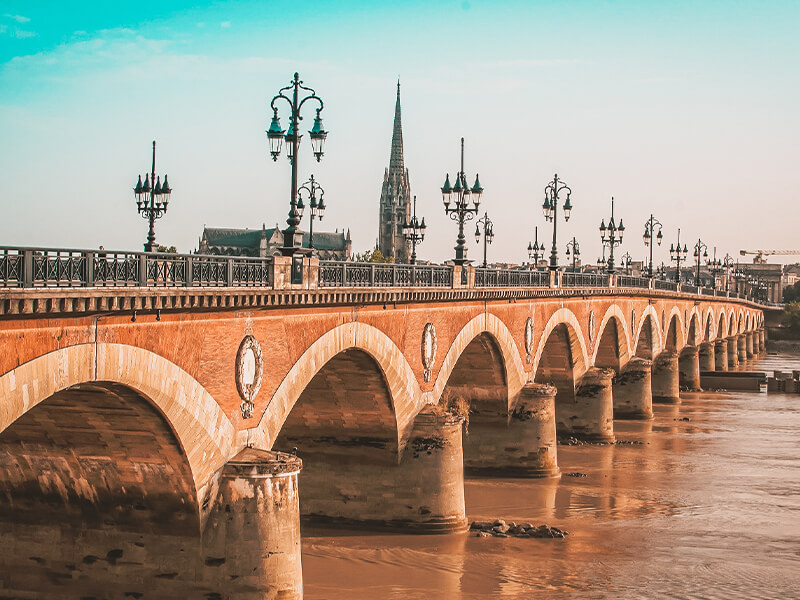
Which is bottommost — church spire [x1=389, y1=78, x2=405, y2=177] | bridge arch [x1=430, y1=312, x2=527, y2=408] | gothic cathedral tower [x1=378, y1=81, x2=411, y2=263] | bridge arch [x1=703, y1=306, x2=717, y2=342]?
bridge arch [x1=703, y1=306, x2=717, y2=342]

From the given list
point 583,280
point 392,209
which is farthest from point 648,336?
point 392,209

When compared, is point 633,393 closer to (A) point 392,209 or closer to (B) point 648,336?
(B) point 648,336

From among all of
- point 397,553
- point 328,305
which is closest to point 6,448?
point 328,305

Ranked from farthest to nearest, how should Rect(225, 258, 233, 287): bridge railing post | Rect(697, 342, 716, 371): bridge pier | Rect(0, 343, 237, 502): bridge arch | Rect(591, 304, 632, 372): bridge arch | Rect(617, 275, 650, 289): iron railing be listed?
1. Rect(697, 342, 716, 371): bridge pier
2. Rect(617, 275, 650, 289): iron railing
3. Rect(591, 304, 632, 372): bridge arch
4. Rect(225, 258, 233, 287): bridge railing post
5. Rect(0, 343, 237, 502): bridge arch

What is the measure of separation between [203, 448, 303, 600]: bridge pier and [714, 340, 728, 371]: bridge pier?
235ft

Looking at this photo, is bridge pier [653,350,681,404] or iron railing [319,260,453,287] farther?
bridge pier [653,350,681,404]

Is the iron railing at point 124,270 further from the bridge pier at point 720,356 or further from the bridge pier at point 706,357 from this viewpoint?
the bridge pier at point 720,356

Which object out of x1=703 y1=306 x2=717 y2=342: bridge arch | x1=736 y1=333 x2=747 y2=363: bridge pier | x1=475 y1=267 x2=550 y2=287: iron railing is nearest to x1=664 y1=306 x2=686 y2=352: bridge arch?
x1=703 y1=306 x2=717 y2=342: bridge arch

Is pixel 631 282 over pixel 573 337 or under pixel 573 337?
over

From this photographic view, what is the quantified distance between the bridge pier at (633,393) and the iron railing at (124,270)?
33.3 meters

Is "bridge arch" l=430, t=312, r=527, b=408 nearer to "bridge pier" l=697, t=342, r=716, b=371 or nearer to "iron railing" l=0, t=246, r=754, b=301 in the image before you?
"iron railing" l=0, t=246, r=754, b=301

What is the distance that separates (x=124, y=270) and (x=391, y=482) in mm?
11502

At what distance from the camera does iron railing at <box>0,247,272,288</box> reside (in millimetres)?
13562

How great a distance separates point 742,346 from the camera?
103562mm
